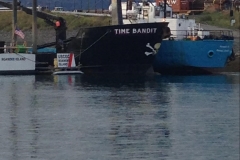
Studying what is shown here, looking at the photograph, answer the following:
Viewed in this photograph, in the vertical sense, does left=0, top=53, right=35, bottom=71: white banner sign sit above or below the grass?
below

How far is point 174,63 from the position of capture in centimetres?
5712

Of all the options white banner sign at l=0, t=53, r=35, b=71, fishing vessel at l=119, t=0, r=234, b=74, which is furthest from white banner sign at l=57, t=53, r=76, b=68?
fishing vessel at l=119, t=0, r=234, b=74

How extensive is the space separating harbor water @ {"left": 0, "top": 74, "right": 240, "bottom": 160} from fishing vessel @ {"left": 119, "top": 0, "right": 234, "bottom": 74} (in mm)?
5765

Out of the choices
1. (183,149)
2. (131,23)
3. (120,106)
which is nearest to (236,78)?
(131,23)

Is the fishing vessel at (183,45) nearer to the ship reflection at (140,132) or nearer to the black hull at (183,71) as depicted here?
the black hull at (183,71)

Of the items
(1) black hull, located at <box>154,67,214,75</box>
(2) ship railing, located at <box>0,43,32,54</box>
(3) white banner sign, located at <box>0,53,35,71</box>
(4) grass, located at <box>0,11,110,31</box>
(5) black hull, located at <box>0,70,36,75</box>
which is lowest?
(1) black hull, located at <box>154,67,214,75</box>

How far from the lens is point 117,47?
55.0 meters

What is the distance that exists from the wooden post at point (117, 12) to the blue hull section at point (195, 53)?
117 inches

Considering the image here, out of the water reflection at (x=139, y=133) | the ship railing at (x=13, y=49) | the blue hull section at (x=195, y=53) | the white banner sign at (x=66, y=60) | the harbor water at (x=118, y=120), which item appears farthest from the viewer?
the blue hull section at (x=195, y=53)

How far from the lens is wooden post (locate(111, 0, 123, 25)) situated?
55425 mm

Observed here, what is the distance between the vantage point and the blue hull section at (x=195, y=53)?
55.9 m

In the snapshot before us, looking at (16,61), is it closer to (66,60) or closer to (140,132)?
(66,60)

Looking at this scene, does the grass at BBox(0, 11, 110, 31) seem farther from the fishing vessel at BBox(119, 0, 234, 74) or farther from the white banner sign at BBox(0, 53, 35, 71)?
the white banner sign at BBox(0, 53, 35, 71)

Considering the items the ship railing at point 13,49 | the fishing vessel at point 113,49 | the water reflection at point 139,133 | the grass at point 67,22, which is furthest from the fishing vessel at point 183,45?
the water reflection at point 139,133
